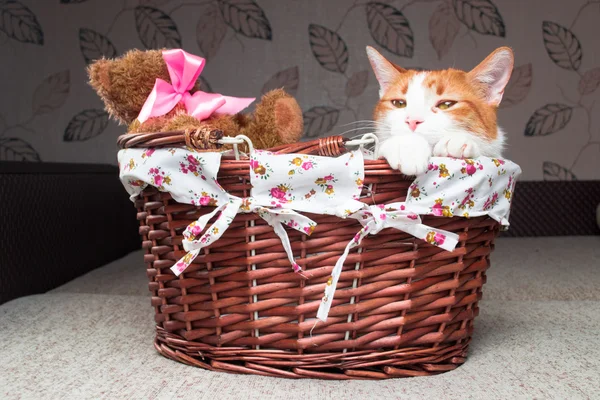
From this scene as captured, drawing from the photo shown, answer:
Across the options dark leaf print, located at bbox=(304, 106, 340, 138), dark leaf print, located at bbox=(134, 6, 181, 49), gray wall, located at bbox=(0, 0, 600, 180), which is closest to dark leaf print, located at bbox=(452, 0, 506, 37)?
gray wall, located at bbox=(0, 0, 600, 180)

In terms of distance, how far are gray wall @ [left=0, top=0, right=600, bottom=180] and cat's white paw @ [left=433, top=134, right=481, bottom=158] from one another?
49.6 inches

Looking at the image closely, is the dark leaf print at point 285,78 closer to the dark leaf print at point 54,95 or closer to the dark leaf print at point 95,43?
the dark leaf print at point 95,43

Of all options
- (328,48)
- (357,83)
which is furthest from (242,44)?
(357,83)

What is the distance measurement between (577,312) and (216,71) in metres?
1.44

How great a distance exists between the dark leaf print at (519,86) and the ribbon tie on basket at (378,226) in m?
1.49

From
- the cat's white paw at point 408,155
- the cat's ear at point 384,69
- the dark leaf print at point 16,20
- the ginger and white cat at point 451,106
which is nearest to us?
the cat's white paw at point 408,155

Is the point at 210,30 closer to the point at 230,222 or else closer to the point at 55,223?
the point at 55,223

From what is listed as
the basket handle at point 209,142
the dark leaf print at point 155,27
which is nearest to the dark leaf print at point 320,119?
the dark leaf print at point 155,27

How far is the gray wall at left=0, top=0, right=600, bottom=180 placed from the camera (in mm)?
1854

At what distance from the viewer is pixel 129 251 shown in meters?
1.65

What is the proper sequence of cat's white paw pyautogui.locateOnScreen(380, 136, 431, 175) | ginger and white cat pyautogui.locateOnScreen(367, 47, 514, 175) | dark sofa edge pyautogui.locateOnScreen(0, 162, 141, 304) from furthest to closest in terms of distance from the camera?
dark sofa edge pyautogui.locateOnScreen(0, 162, 141, 304), ginger and white cat pyautogui.locateOnScreen(367, 47, 514, 175), cat's white paw pyautogui.locateOnScreen(380, 136, 431, 175)

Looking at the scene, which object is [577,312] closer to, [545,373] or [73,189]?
[545,373]

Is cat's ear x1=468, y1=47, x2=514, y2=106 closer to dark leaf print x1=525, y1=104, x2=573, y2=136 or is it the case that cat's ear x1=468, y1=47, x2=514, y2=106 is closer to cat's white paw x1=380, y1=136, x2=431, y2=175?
cat's white paw x1=380, y1=136, x2=431, y2=175

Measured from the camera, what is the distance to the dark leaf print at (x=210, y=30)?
6.12 feet
